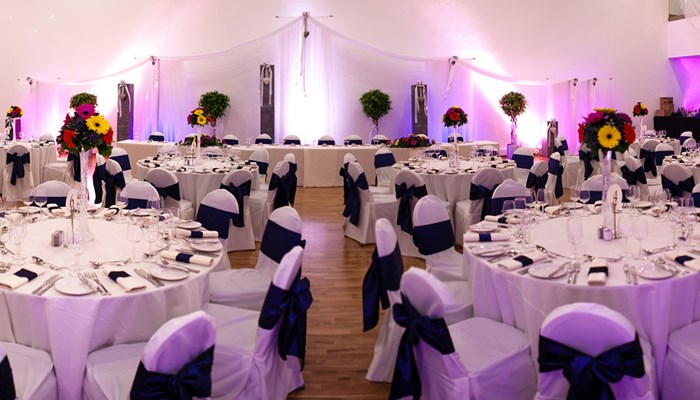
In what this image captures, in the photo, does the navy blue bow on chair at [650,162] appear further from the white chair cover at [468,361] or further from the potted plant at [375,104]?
the white chair cover at [468,361]

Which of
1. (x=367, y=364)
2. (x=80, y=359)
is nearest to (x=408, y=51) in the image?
(x=367, y=364)

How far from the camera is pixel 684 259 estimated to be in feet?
11.5

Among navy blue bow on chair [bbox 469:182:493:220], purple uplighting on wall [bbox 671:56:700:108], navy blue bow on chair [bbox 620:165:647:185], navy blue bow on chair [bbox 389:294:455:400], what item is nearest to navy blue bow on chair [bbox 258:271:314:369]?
navy blue bow on chair [bbox 389:294:455:400]

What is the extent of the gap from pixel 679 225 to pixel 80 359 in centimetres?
310

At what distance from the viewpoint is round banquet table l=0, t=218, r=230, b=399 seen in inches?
123

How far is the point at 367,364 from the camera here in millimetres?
4363

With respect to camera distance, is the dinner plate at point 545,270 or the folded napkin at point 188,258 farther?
the folded napkin at point 188,258

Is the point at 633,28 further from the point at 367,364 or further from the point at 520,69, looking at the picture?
the point at 367,364

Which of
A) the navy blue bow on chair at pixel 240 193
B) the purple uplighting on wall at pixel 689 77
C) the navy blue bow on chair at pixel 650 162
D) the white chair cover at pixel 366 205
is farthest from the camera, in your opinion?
the purple uplighting on wall at pixel 689 77

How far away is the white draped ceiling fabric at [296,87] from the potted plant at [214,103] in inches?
14.4

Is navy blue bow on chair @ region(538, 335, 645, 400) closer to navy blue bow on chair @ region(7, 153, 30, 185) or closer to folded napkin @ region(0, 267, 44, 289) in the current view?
folded napkin @ region(0, 267, 44, 289)

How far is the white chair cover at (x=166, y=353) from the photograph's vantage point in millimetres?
2510

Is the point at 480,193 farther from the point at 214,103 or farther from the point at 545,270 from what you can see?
the point at 214,103

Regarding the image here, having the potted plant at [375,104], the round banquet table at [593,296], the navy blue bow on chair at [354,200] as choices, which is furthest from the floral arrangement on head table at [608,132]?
→ the potted plant at [375,104]
